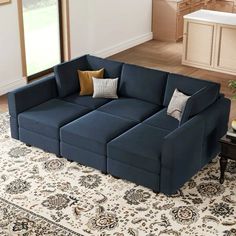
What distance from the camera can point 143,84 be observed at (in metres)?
6.02

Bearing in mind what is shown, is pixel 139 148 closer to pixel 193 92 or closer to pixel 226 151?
pixel 226 151

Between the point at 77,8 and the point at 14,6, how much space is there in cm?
→ 130

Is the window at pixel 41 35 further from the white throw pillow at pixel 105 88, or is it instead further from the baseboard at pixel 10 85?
the white throw pillow at pixel 105 88

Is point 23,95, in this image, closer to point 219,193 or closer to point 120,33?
point 219,193

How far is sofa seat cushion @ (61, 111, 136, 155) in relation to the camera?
5.23 metres

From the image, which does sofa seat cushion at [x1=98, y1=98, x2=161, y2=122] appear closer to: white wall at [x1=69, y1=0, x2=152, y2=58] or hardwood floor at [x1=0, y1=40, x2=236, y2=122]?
hardwood floor at [x1=0, y1=40, x2=236, y2=122]

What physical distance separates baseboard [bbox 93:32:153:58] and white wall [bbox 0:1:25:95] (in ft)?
5.81

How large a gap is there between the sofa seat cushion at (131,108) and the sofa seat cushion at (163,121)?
12cm

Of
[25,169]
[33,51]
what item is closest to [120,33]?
[33,51]

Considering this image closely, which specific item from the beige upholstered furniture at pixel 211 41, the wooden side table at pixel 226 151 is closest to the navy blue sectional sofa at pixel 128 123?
the wooden side table at pixel 226 151

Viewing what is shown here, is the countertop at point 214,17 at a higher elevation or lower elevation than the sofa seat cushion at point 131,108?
higher

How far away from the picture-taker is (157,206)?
4797 mm

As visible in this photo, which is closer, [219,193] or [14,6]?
[219,193]

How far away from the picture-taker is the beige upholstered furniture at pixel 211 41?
7980mm
